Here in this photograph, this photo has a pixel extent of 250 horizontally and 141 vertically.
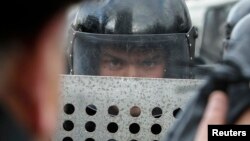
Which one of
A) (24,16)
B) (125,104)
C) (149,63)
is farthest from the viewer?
(149,63)

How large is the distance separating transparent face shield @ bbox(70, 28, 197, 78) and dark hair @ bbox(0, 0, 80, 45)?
2.04 meters

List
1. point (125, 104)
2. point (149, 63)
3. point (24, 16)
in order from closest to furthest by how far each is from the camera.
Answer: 1. point (24, 16)
2. point (125, 104)
3. point (149, 63)

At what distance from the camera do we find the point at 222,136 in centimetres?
132

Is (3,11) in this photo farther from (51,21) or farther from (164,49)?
Answer: (164,49)

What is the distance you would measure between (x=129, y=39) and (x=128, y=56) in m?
0.08

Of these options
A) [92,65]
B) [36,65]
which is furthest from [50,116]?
[92,65]

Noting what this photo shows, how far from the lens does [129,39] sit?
2.95m

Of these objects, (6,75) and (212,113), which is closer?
(6,75)

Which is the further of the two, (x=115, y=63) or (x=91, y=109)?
(x=115, y=63)

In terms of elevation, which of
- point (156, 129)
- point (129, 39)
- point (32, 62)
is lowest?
point (156, 129)

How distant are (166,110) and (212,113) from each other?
82 cm

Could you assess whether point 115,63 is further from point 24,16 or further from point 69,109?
point 24,16

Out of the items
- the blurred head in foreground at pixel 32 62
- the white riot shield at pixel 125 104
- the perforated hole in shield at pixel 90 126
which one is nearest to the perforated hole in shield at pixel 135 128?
the white riot shield at pixel 125 104

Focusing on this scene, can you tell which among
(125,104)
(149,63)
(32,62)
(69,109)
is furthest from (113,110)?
(32,62)
